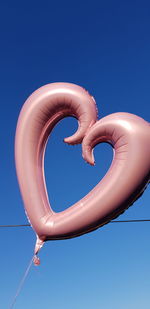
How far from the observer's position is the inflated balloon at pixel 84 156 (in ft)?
11.5

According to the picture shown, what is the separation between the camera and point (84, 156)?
3705 mm

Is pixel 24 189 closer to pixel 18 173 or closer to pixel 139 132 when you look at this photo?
pixel 18 173

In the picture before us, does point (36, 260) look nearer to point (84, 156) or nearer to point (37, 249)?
point (37, 249)

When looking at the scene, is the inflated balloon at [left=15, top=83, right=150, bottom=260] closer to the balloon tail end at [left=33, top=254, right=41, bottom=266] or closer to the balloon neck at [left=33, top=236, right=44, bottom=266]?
the balloon neck at [left=33, top=236, right=44, bottom=266]

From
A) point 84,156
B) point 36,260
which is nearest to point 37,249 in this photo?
point 36,260

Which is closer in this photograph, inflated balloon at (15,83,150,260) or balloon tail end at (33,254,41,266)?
inflated balloon at (15,83,150,260)

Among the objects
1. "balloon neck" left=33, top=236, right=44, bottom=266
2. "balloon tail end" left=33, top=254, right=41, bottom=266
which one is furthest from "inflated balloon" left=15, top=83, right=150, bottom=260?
"balloon tail end" left=33, top=254, right=41, bottom=266

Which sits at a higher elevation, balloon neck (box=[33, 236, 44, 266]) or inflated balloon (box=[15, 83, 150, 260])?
inflated balloon (box=[15, 83, 150, 260])

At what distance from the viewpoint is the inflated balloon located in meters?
3.51

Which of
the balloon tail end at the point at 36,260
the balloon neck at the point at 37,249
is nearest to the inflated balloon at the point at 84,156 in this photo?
the balloon neck at the point at 37,249

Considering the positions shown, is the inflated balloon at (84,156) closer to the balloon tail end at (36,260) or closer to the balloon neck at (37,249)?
the balloon neck at (37,249)

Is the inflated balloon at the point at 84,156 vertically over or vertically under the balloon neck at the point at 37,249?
over

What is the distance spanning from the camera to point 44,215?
3.81 meters

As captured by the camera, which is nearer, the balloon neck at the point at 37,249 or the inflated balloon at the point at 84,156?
the inflated balloon at the point at 84,156
